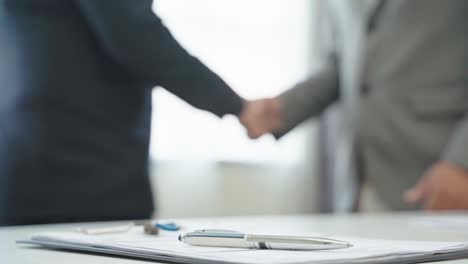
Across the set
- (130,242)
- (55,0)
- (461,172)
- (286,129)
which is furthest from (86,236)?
(461,172)

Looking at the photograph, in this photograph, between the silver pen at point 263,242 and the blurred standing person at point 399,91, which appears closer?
the silver pen at point 263,242

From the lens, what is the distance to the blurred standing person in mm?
1294

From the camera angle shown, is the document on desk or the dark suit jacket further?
the dark suit jacket

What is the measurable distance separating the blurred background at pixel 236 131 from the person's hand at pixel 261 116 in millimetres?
18

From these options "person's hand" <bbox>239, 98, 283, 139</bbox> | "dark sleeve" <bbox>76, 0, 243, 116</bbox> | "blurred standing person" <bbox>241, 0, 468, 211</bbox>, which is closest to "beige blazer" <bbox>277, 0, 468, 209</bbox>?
"blurred standing person" <bbox>241, 0, 468, 211</bbox>

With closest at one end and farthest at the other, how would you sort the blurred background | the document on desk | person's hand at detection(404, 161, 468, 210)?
the document on desk → the blurred background → person's hand at detection(404, 161, 468, 210)

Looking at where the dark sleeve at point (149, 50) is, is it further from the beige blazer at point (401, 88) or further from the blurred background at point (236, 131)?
the beige blazer at point (401, 88)

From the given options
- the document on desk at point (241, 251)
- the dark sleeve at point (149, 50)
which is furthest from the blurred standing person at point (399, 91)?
the document on desk at point (241, 251)

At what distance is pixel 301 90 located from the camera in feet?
3.97

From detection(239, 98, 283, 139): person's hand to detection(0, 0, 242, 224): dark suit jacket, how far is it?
0.12 m

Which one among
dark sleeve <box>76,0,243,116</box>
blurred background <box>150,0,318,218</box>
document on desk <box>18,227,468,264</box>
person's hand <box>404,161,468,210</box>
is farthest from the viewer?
person's hand <box>404,161,468,210</box>

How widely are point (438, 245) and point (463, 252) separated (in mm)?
20

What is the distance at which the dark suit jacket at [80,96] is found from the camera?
2.44 ft

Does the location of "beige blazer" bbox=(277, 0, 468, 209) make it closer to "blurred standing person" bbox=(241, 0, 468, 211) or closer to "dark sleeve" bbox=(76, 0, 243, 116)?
"blurred standing person" bbox=(241, 0, 468, 211)
